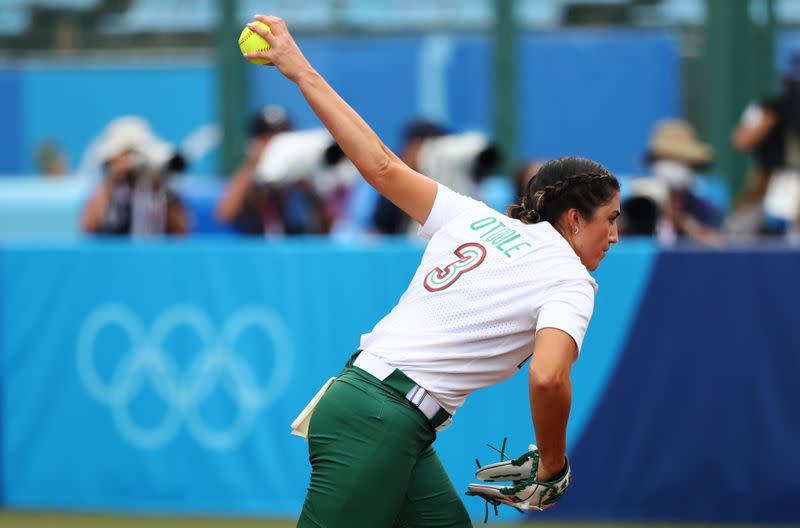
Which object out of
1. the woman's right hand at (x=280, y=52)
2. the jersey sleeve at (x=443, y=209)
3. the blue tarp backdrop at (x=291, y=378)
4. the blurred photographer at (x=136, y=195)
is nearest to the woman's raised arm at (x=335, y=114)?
the woman's right hand at (x=280, y=52)

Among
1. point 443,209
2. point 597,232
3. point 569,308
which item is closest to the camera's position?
point 569,308

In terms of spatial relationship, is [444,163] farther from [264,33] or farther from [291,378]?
[264,33]

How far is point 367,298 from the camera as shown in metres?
7.16

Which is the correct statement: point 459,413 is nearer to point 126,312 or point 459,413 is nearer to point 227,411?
point 227,411

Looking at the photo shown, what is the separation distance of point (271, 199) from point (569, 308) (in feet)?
17.2

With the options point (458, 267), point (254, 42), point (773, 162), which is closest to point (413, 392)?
point (458, 267)

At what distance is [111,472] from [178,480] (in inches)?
14.3

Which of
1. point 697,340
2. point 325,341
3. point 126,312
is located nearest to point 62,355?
point 126,312

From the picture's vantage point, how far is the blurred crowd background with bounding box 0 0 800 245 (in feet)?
34.8

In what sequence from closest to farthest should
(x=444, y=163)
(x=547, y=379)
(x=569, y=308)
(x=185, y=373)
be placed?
(x=547, y=379)
(x=569, y=308)
(x=185, y=373)
(x=444, y=163)

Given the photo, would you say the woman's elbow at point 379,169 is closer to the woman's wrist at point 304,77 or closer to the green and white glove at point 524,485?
the woman's wrist at point 304,77

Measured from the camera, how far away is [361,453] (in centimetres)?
346

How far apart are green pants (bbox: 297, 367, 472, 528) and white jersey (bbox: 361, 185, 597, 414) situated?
0.10m

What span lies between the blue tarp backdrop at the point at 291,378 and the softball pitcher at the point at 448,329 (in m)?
3.30
